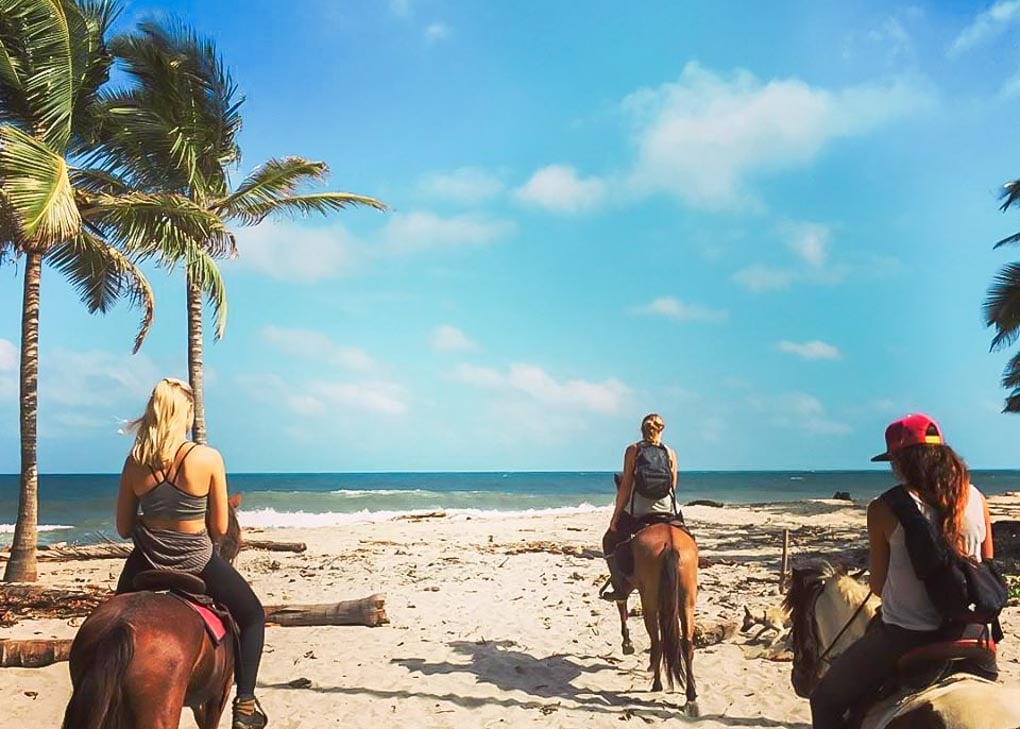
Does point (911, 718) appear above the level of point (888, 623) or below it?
below

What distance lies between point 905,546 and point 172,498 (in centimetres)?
366

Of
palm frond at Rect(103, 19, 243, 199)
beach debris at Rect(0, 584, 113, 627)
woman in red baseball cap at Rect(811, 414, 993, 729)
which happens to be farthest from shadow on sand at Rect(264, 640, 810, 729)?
palm frond at Rect(103, 19, 243, 199)

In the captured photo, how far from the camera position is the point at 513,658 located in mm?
8625

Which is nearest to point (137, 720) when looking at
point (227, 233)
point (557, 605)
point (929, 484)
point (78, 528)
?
point (929, 484)

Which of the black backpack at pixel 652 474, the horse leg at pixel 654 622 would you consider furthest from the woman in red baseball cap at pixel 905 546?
the black backpack at pixel 652 474

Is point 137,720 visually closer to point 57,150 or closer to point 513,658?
point 513,658

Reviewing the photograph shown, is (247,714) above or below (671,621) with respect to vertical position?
below

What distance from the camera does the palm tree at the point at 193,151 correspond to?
13.9 m

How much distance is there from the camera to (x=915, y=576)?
3.36 meters

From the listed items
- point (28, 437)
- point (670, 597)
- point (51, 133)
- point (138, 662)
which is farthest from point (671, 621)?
point (51, 133)

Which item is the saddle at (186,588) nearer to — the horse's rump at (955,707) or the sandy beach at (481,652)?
the sandy beach at (481,652)

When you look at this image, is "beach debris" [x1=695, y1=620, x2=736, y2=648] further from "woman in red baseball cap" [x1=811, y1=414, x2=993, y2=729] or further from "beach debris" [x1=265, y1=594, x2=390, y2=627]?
"woman in red baseball cap" [x1=811, y1=414, x2=993, y2=729]

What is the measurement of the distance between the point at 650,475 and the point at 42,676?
6059mm

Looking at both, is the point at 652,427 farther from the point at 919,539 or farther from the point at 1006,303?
the point at 1006,303
